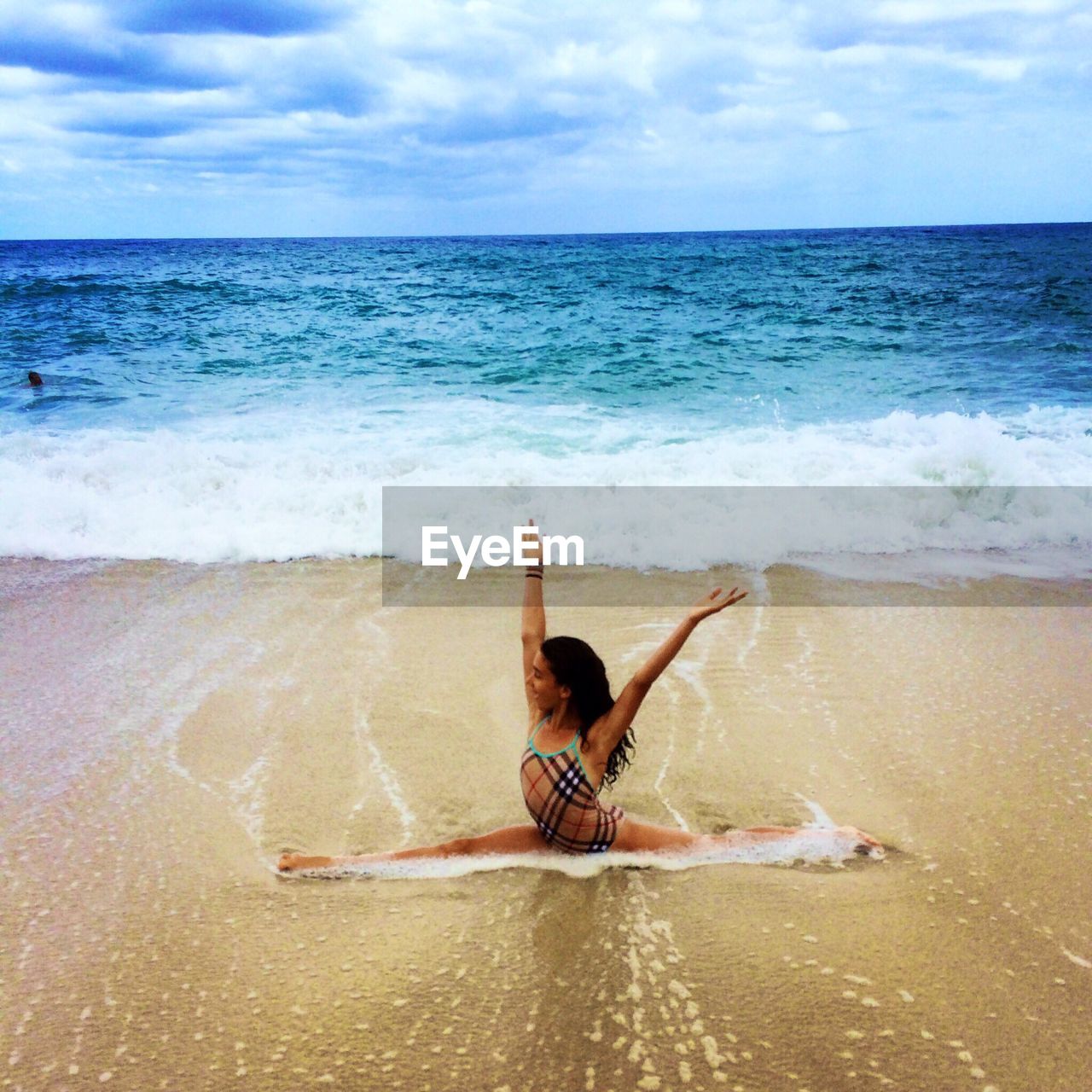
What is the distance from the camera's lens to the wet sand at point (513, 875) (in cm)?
238

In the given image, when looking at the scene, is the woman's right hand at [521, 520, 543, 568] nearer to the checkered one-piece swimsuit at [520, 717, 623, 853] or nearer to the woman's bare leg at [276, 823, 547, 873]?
the checkered one-piece swimsuit at [520, 717, 623, 853]

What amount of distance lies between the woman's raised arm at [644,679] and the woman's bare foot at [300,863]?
1.11 metres

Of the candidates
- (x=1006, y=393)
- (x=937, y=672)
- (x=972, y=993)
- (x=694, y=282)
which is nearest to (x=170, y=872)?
(x=972, y=993)

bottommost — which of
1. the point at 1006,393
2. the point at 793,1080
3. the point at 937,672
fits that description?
the point at 793,1080

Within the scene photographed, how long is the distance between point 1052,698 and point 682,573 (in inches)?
107

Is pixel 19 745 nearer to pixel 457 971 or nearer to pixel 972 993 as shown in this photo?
pixel 457 971

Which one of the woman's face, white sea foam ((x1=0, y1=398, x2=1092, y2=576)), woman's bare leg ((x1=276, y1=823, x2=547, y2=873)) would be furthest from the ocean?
the woman's face

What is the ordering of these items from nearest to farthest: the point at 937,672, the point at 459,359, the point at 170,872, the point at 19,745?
the point at 170,872 < the point at 19,745 < the point at 937,672 < the point at 459,359

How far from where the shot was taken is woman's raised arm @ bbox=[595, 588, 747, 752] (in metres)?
2.79

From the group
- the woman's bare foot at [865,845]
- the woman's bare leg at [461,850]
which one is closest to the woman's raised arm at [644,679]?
the woman's bare leg at [461,850]

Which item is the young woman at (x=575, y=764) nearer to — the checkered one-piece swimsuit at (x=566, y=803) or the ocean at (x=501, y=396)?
the checkered one-piece swimsuit at (x=566, y=803)

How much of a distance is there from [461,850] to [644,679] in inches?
39.7

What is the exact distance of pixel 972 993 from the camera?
255 centimetres

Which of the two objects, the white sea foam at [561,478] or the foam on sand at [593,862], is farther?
the white sea foam at [561,478]
